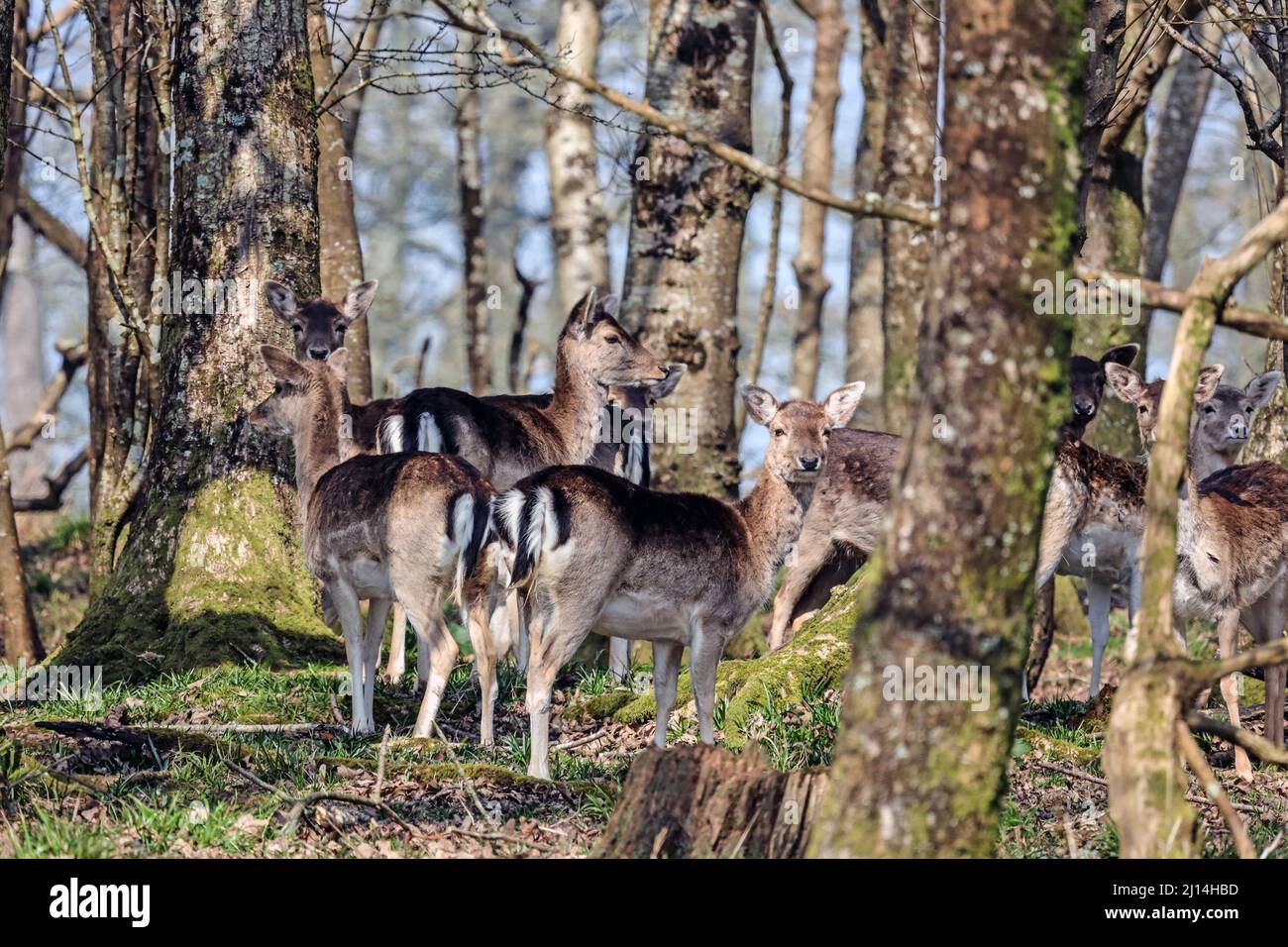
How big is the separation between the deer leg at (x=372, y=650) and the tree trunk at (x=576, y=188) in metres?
10.3

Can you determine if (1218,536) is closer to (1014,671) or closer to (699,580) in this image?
(699,580)

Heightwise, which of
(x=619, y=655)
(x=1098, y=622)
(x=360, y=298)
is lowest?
(x=619, y=655)

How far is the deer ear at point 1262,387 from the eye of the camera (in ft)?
33.6

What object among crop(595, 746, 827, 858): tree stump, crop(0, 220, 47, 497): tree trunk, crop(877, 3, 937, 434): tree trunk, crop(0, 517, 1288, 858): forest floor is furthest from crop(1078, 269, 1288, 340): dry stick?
crop(0, 220, 47, 497): tree trunk

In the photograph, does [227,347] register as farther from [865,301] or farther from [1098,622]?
[865,301]

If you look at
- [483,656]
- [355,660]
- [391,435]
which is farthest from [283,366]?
[483,656]

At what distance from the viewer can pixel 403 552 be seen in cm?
810

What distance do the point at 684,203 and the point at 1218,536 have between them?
4.82m

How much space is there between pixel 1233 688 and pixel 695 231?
5400 millimetres

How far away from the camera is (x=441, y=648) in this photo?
7.99m

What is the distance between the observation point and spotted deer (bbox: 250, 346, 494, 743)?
7977 millimetres

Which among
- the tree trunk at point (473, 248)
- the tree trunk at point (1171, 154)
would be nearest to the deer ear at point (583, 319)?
the tree trunk at point (473, 248)

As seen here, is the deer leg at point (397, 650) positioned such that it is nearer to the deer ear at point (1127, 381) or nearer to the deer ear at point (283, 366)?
the deer ear at point (283, 366)

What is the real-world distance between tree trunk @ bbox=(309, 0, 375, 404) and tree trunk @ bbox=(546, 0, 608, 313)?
5.50 metres
